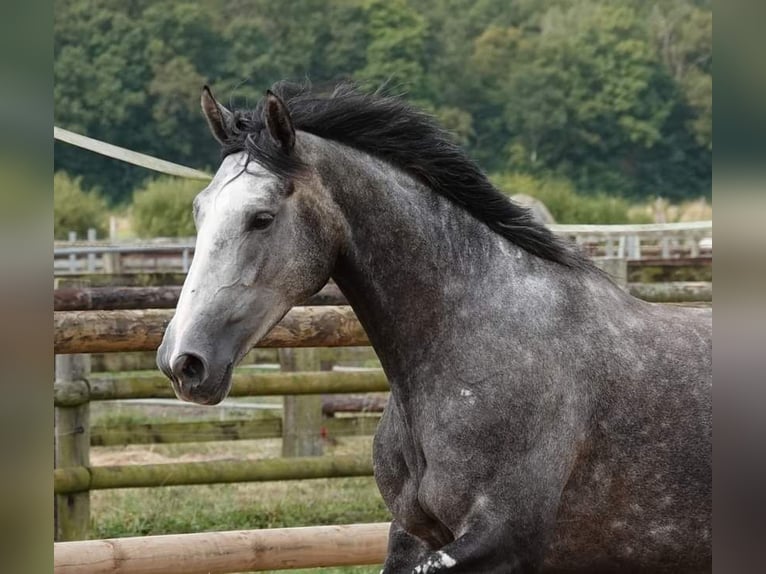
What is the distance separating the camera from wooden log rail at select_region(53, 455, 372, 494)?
16.9 ft

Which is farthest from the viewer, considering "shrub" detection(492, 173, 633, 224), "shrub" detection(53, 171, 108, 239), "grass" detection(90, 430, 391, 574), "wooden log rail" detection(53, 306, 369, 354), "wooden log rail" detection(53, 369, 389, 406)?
"shrub" detection(492, 173, 633, 224)

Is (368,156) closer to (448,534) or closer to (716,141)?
(448,534)

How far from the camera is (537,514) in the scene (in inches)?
108

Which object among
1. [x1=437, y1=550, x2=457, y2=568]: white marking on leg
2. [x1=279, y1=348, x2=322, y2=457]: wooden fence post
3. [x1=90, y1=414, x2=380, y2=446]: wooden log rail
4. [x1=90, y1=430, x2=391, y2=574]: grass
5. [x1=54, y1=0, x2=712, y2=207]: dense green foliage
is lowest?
[x1=90, y1=430, x2=391, y2=574]: grass

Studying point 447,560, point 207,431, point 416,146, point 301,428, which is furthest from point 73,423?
point 447,560

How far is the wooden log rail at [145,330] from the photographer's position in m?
4.54

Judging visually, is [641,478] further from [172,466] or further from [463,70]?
[463,70]

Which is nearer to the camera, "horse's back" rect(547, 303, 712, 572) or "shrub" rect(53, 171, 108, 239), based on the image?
"horse's back" rect(547, 303, 712, 572)

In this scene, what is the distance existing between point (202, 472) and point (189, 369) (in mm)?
2990

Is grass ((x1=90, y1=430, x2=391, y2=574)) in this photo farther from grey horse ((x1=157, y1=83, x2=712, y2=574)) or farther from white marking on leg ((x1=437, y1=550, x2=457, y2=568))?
white marking on leg ((x1=437, y1=550, x2=457, y2=568))

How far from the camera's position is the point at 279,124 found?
8.83 ft

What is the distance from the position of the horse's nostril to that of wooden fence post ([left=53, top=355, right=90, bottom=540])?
3012mm

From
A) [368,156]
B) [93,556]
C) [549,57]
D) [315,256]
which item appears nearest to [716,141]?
[315,256]

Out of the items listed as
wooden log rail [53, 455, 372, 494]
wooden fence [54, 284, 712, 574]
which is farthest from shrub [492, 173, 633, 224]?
wooden log rail [53, 455, 372, 494]
